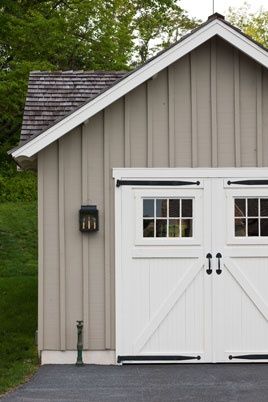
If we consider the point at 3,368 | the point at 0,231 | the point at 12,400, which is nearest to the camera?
the point at 12,400

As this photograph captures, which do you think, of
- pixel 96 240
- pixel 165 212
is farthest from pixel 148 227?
pixel 96 240

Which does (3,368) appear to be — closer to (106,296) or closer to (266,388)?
(106,296)

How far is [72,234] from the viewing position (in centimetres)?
954

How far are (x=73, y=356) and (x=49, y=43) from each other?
1229cm

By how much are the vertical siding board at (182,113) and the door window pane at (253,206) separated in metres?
0.91

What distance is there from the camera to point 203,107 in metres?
9.59

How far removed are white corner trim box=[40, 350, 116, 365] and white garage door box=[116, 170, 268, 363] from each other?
0.59 ft

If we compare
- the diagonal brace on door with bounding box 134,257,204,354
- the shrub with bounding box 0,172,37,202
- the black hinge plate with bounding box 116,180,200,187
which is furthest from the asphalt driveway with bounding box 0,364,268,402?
the shrub with bounding box 0,172,37,202

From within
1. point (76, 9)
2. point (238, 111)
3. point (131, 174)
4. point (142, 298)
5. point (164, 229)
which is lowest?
point (142, 298)

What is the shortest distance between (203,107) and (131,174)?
4.14ft

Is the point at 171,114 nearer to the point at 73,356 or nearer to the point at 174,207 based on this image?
the point at 174,207

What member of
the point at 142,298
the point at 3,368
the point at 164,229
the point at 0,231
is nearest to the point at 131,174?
the point at 164,229

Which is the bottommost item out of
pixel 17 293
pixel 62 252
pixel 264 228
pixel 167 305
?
pixel 17 293

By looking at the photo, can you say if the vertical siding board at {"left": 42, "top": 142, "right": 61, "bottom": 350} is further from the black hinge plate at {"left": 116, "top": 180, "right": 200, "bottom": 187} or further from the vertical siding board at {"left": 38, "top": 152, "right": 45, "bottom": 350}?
the black hinge plate at {"left": 116, "top": 180, "right": 200, "bottom": 187}
